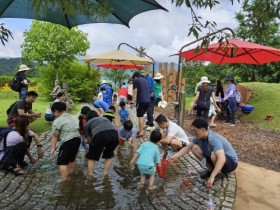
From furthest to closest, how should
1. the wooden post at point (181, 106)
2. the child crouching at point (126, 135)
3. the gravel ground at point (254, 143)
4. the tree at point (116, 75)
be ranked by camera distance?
the tree at point (116, 75) < the wooden post at point (181, 106) < the child crouching at point (126, 135) < the gravel ground at point (254, 143)

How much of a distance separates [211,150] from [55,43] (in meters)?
17.1

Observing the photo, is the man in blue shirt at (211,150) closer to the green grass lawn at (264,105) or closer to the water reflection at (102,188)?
the water reflection at (102,188)

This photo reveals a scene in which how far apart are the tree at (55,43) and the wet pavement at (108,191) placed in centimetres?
1494

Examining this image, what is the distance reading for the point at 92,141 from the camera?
5.38 meters

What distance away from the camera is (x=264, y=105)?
14.6 meters

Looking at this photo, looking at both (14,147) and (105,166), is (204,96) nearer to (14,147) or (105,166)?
(105,166)

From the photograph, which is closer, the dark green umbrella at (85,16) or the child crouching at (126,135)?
the dark green umbrella at (85,16)

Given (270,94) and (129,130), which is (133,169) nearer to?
(129,130)

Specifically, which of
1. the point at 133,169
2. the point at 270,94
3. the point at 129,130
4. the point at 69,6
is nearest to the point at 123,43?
the point at 270,94

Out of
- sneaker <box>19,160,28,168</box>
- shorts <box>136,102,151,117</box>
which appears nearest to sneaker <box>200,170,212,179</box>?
sneaker <box>19,160,28,168</box>

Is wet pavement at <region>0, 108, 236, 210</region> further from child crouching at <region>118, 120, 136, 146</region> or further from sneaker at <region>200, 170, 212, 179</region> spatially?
child crouching at <region>118, 120, 136, 146</region>

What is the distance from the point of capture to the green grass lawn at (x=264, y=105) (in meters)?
12.6

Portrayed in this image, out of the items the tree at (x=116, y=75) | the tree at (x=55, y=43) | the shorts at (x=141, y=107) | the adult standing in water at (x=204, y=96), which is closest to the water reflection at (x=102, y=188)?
the shorts at (x=141, y=107)

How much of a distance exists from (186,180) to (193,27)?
3.35 m
